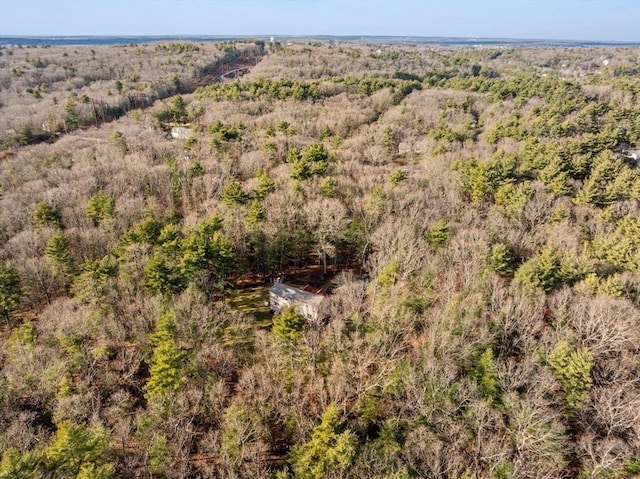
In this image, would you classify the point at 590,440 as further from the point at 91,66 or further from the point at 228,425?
the point at 91,66

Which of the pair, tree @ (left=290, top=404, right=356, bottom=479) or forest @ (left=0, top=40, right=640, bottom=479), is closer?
tree @ (left=290, top=404, right=356, bottom=479)

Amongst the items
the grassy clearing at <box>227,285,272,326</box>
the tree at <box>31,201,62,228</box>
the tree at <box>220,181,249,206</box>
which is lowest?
the grassy clearing at <box>227,285,272,326</box>

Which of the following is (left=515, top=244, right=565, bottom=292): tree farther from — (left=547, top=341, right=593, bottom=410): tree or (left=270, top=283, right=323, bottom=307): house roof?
(left=270, top=283, right=323, bottom=307): house roof

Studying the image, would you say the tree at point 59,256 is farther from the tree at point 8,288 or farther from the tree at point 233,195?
the tree at point 233,195

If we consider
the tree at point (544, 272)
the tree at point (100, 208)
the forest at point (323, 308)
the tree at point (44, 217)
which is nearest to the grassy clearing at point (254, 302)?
the forest at point (323, 308)

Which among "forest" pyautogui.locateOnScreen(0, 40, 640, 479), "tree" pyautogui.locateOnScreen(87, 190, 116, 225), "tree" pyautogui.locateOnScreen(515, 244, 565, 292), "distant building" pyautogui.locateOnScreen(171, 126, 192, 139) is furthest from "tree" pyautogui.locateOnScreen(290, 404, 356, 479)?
"distant building" pyautogui.locateOnScreen(171, 126, 192, 139)
